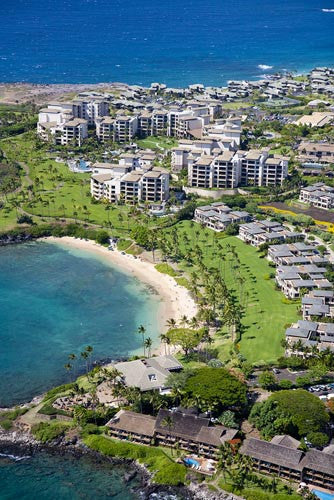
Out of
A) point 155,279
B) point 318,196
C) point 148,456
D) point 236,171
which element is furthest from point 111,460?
point 236,171

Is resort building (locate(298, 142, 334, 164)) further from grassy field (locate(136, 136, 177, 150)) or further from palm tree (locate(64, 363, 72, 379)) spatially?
palm tree (locate(64, 363, 72, 379))

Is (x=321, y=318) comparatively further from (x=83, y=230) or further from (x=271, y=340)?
(x=83, y=230)

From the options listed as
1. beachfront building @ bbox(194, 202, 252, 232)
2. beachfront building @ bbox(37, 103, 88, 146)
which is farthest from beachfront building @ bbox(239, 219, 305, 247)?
beachfront building @ bbox(37, 103, 88, 146)

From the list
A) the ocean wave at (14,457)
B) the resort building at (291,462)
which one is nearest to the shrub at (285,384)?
the resort building at (291,462)

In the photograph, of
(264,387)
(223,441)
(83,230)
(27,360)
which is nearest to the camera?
(223,441)

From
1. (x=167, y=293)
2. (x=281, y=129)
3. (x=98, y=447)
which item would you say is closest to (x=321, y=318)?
(x=167, y=293)

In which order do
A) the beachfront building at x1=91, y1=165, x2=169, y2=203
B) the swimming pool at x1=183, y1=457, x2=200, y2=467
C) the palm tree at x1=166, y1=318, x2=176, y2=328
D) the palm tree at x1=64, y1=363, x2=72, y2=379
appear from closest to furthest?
the swimming pool at x1=183, y1=457, x2=200, y2=467, the palm tree at x1=64, y1=363, x2=72, y2=379, the palm tree at x1=166, y1=318, x2=176, y2=328, the beachfront building at x1=91, y1=165, x2=169, y2=203
